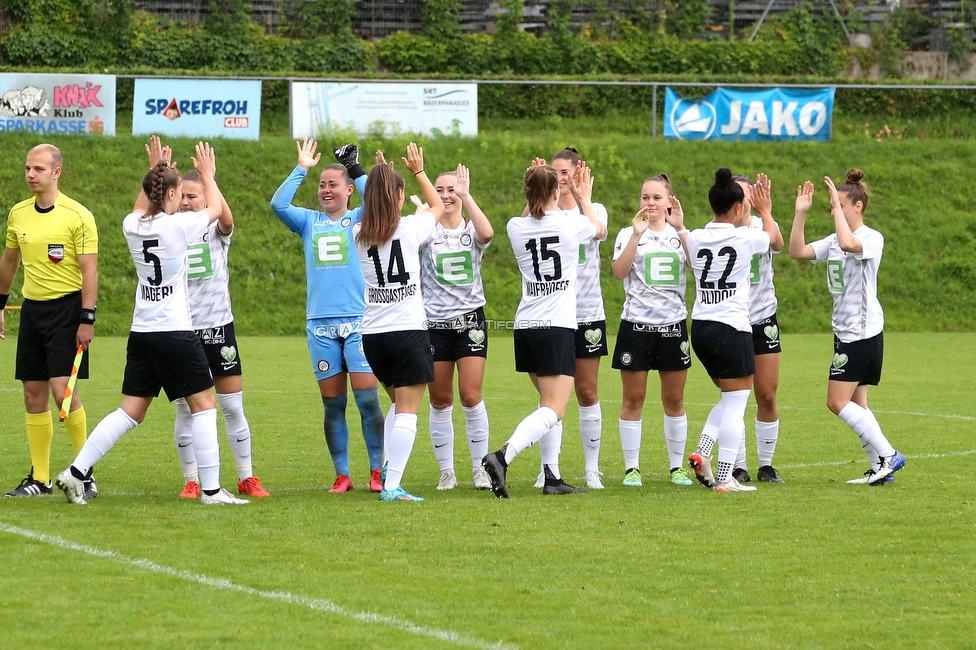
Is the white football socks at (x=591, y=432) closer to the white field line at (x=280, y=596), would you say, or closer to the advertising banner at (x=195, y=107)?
the white field line at (x=280, y=596)

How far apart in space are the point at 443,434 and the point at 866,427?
9.95ft

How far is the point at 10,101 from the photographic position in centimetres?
2438

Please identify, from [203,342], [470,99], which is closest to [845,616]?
[203,342]

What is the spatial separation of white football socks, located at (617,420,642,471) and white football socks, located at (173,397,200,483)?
305 centimetres

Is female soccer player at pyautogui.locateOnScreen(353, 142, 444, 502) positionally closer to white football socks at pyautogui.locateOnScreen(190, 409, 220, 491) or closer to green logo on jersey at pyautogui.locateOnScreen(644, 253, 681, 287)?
white football socks at pyautogui.locateOnScreen(190, 409, 220, 491)

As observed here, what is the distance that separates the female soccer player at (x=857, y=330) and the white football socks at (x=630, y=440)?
1404 millimetres

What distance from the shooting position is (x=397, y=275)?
24.7 ft

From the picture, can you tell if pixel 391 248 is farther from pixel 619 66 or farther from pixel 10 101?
pixel 619 66

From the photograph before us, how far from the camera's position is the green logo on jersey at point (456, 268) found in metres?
8.43

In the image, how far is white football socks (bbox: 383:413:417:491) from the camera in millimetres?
7645


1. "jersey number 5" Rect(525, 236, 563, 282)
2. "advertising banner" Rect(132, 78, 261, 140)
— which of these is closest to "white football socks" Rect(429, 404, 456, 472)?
"jersey number 5" Rect(525, 236, 563, 282)

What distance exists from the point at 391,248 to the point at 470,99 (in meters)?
19.0

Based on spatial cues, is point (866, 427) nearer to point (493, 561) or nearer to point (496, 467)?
point (496, 467)

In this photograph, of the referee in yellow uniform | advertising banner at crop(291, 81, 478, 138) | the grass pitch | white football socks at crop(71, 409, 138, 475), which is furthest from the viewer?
advertising banner at crop(291, 81, 478, 138)
